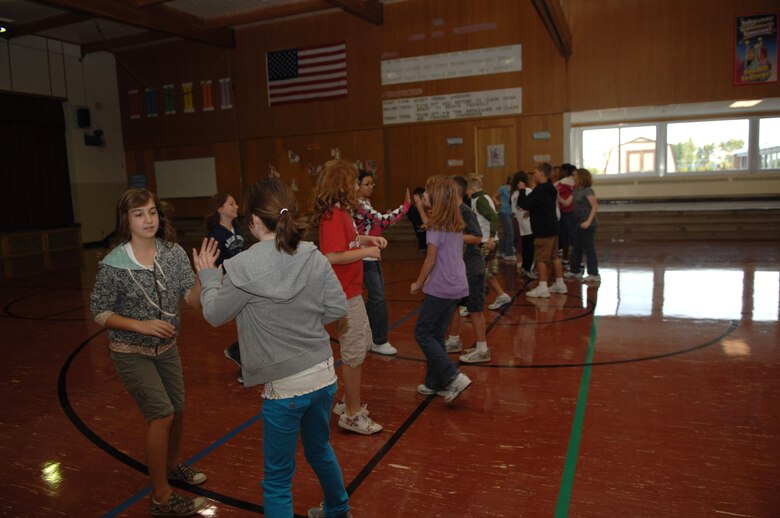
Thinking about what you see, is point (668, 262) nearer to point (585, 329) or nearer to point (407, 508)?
point (585, 329)

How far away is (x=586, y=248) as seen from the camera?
7.62 m

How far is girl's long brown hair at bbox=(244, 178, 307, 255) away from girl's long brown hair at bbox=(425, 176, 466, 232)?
173 centimetres

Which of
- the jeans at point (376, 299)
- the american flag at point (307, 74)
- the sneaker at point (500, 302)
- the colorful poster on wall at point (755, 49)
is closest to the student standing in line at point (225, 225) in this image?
the jeans at point (376, 299)

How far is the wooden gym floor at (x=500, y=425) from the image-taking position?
260 cm

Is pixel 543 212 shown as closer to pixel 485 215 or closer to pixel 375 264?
pixel 485 215

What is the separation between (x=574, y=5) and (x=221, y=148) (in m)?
9.77

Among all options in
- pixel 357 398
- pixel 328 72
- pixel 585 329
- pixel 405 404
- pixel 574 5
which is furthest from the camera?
pixel 328 72

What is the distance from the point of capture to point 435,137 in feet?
43.6

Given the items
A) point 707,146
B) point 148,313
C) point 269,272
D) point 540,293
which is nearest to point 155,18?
point 540,293

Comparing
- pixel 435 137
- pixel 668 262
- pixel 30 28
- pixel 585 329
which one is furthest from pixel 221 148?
pixel 585 329

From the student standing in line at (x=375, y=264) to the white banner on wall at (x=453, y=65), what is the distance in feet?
29.8

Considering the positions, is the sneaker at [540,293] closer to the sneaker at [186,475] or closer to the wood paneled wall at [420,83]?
the sneaker at [186,475]

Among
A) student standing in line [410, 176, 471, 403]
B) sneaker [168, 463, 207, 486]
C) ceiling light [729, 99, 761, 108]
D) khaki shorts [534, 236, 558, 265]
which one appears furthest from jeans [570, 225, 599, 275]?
ceiling light [729, 99, 761, 108]

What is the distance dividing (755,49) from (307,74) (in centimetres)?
999
